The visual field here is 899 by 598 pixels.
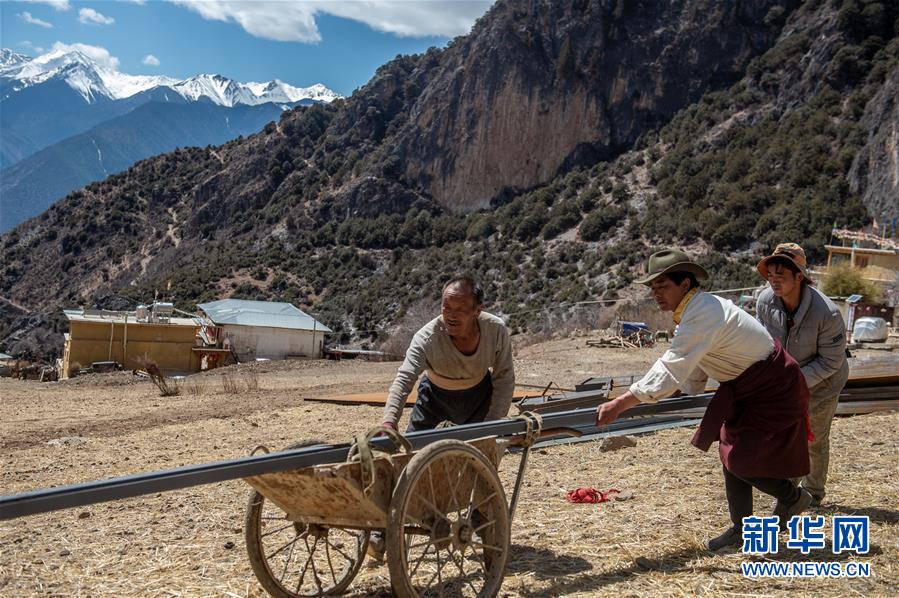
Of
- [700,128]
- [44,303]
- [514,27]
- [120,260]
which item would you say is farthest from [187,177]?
[700,128]

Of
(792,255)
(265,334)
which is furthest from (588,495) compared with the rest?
(265,334)

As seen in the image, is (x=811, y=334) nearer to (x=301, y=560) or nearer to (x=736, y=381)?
(x=736, y=381)

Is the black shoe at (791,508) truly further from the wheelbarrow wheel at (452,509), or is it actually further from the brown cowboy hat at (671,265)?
the wheelbarrow wheel at (452,509)

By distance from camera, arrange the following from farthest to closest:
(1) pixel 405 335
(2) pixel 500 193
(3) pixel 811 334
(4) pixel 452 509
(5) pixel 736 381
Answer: (2) pixel 500 193 → (1) pixel 405 335 → (3) pixel 811 334 → (5) pixel 736 381 → (4) pixel 452 509

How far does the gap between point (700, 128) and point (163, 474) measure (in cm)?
6659

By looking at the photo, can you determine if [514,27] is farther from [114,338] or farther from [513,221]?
[114,338]

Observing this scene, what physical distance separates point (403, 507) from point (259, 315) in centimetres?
3699

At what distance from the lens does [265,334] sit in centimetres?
3816

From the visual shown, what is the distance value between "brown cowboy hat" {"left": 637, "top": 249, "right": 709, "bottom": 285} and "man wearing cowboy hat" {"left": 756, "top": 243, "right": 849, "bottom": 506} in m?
1.21

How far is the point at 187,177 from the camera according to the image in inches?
4067

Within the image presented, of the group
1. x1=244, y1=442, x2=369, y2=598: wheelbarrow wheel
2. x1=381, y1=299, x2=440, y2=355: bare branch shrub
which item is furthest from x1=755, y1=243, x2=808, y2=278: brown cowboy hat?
x1=381, y1=299, x2=440, y2=355: bare branch shrub

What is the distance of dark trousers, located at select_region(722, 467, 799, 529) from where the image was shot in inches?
180

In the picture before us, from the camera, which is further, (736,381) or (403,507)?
(736,381)

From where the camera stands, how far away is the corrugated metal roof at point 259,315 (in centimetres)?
3812
